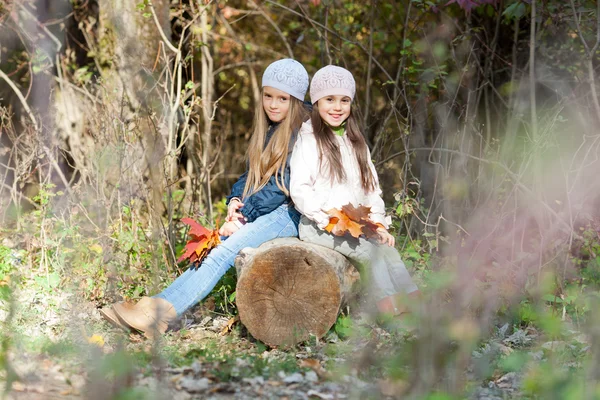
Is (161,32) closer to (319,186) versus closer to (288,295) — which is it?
(319,186)

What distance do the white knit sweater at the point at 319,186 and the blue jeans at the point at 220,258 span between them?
0.28m

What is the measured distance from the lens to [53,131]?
6238 millimetres

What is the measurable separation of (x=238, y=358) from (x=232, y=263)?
2.42 feet

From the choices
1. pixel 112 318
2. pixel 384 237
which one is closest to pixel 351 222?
pixel 384 237

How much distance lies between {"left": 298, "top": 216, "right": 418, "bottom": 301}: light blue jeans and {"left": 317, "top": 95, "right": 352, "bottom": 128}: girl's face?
0.63 metres

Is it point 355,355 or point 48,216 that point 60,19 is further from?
point 355,355

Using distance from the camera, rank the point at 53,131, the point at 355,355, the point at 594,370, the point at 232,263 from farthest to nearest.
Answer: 1. the point at 53,131
2. the point at 232,263
3. the point at 355,355
4. the point at 594,370

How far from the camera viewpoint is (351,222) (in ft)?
14.3

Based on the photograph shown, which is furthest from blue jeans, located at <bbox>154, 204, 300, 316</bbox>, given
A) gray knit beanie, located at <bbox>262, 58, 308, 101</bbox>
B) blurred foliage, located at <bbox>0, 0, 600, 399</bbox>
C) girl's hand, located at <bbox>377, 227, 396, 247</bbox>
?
gray knit beanie, located at <bbox>262, 58, 308, 101</bbox>

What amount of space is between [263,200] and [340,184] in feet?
1.56

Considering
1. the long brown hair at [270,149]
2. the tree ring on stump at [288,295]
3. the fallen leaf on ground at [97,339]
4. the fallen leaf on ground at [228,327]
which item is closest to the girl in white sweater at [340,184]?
the long brown hair at [270,149]

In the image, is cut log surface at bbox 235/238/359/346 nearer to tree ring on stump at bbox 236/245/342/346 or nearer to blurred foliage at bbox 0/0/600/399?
tree ring on stump at bbox 236/245/342/346

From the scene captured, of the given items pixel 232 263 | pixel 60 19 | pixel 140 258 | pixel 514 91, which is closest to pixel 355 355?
pixel 232 263

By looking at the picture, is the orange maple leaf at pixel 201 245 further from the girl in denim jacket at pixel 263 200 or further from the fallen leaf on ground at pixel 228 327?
the fallen leaf on ground at pixel 228 327
